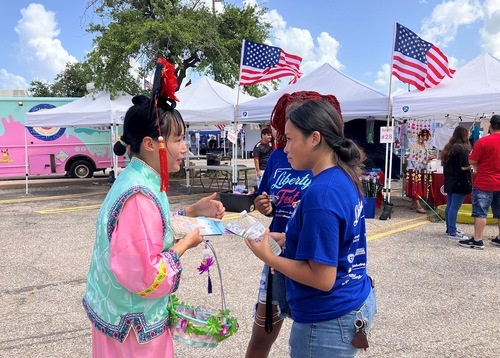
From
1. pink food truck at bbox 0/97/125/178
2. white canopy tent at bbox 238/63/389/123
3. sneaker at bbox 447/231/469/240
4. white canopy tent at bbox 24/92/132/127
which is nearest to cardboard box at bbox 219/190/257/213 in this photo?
sneaker at bbox 447/231/469/240

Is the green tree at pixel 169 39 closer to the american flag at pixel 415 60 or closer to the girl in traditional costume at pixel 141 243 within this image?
the american flag at pixel 415 60

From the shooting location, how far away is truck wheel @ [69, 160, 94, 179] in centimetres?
1510

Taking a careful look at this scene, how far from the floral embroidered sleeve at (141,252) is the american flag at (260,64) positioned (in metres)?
8.21

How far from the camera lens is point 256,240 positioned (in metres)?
1.60

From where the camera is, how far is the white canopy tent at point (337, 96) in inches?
314

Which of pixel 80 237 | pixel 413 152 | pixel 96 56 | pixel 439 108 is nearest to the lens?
pixel 80 237

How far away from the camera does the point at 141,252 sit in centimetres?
141

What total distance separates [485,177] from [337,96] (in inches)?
132

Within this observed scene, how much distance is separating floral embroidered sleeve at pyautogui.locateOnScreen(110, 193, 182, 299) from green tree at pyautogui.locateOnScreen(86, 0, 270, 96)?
1168 centimetres

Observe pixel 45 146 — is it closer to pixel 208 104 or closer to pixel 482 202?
pixel 208 104

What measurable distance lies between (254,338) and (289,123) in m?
1.40

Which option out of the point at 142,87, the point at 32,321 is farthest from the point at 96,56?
the point at 32,321

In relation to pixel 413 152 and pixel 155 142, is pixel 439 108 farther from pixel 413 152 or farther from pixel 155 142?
pixel 155 142

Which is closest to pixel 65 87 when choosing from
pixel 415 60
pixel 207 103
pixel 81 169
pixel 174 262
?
pixel 81 169
